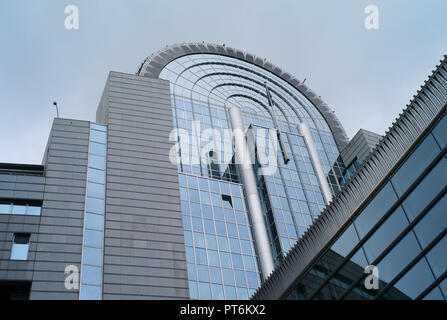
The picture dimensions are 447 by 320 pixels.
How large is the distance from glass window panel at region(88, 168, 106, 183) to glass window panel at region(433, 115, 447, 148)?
133 feet

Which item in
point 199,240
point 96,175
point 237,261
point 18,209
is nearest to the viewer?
point 18,209

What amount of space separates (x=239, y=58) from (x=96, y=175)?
142 ft

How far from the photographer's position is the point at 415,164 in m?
19.4

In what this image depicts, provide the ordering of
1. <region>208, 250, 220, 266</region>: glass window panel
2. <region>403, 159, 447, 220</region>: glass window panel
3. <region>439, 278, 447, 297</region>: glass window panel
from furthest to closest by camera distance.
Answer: <region>208, 250, 220, 266</region>: glass window panel → <region>403, 159, 447, 220</region>: glass window panel → <region>439, 278, 447, 297</region>: glass window panel

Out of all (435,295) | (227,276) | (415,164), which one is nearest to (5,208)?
(227,276)

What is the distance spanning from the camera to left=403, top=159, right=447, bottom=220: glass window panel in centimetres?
1806

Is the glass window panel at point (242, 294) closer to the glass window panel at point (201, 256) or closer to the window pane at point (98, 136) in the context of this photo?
the glass window panel at point (201, 256)

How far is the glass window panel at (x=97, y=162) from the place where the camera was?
179 ft

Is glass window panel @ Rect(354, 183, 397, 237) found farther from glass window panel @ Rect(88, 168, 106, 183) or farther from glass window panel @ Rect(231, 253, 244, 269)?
glass window panel @ Rect(88, 168, 106, 183)

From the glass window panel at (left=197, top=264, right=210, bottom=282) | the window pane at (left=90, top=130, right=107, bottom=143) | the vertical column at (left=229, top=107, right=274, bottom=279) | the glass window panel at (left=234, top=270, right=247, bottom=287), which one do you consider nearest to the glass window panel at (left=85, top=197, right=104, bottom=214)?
the window pane at (left=90, top=130, right=107, bottom=143)

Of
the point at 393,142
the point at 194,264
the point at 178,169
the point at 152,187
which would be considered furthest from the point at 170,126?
the point at 393,142

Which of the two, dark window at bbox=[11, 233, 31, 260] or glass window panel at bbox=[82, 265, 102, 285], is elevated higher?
dark window at bbox=[11, 233, 31, 260]

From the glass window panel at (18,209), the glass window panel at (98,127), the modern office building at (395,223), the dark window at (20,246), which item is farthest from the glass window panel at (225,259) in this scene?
the modern office building at (395,223)

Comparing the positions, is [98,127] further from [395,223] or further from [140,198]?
[395,223]
